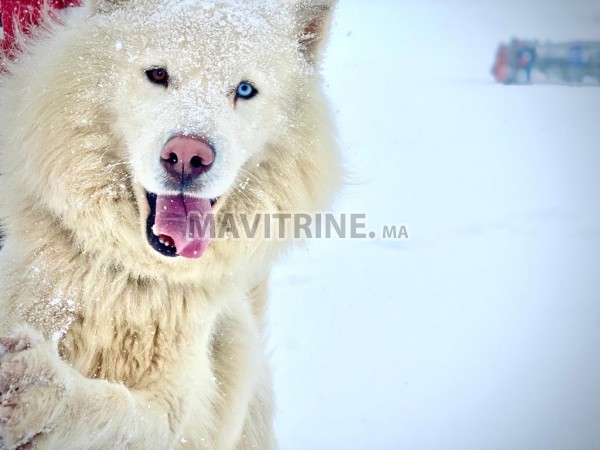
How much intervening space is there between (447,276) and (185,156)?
3.89m

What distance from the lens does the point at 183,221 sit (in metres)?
2.76

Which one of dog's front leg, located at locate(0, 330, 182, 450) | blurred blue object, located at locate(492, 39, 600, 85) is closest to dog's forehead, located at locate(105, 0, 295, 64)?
dog's front leg, located at locate(0, 330, 182, 450)

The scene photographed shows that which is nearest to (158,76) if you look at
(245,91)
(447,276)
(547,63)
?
(245,91)

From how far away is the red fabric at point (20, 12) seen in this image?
3545 mm

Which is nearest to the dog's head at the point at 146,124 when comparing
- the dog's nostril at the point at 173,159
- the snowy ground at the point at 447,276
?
the dog's nostril at the point at 173,159

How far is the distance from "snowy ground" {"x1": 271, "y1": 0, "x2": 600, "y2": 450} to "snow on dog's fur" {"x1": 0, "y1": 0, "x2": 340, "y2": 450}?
59cm

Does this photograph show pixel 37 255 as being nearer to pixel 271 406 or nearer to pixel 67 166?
pixel 67 166

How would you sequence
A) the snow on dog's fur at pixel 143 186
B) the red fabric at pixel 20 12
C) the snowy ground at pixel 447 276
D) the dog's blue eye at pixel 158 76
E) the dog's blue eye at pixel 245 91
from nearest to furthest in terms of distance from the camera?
the snow on dog's fur at pixel 143 186 < the dog's blue eye at pixel 158 76 < the dog's blue eye at pixel 245 91 < the red fabric at pixel 20 12 < the snowy ground at pixel 447 276

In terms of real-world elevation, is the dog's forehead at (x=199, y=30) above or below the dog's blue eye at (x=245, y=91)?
above

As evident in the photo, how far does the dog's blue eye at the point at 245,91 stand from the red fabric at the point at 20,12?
1200 millimetres

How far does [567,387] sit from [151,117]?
10.9 ft

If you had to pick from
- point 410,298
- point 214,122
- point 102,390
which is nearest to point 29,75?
point 214,122

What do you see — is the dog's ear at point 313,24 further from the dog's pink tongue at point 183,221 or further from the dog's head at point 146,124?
the dog's pink tongue at point 183,221

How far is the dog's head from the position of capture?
2684 millimetres
